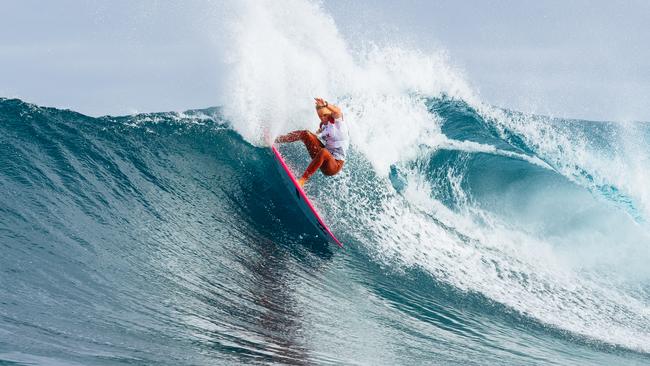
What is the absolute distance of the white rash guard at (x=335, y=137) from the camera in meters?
8.82

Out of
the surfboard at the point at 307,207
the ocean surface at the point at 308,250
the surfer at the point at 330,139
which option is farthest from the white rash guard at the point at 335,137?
the ocean surface at the point at 308,250

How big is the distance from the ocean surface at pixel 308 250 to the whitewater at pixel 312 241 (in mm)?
33

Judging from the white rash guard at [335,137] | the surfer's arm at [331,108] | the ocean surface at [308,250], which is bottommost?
the ocean surface at [308,250]

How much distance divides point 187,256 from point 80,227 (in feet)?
3.98

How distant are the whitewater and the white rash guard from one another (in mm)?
1117

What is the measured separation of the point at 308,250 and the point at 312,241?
0.33m

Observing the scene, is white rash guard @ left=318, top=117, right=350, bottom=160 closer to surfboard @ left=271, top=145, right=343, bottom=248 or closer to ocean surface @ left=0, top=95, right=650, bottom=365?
surfboard @ left=271, top=145, right=343, bottom=248

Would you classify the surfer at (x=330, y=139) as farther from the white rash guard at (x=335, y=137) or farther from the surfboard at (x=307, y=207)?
the surfboard at (x=307, y=207)

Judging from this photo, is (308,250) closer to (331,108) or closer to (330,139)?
(330,139)

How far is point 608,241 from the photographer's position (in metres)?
11.7

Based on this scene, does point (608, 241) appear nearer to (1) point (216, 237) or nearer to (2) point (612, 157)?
(2) point (612, 157)

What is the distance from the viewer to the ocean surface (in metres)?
5.21

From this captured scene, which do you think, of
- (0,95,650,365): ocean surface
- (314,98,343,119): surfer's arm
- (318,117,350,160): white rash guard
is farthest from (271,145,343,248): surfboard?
(314,98,343,119): surfer's arm

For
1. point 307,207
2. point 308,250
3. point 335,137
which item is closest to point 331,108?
point 335,137
